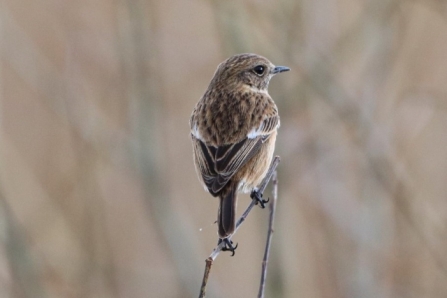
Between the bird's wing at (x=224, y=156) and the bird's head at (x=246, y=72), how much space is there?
2.64ft

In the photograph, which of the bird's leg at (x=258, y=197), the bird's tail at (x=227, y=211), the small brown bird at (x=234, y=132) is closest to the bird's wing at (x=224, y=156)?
the small brown bird at (x=234, y=132)

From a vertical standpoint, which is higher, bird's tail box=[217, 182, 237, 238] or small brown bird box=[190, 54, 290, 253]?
small brown bird box=[190, 54, 290, 253]

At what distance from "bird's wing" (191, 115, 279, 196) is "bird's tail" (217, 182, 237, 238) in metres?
0.12

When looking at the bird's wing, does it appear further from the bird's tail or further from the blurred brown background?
the blurred brown background

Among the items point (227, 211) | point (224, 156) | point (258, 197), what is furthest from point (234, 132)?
point (227, 211)

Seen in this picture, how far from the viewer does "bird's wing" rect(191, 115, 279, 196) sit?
5301 millimetres

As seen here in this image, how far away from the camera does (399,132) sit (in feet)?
24.0

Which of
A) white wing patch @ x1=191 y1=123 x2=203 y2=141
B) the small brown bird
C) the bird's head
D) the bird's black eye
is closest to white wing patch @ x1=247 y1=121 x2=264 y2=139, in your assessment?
the small brown bird

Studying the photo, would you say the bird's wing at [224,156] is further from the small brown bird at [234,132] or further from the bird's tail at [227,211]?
the bird's tail at [227,211]

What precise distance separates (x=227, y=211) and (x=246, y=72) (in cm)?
204

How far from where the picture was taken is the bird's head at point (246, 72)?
21.8 ft

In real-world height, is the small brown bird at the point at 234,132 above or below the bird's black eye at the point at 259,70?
below

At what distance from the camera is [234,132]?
5.72 metres

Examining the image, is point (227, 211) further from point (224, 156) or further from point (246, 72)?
point (246, 72)
